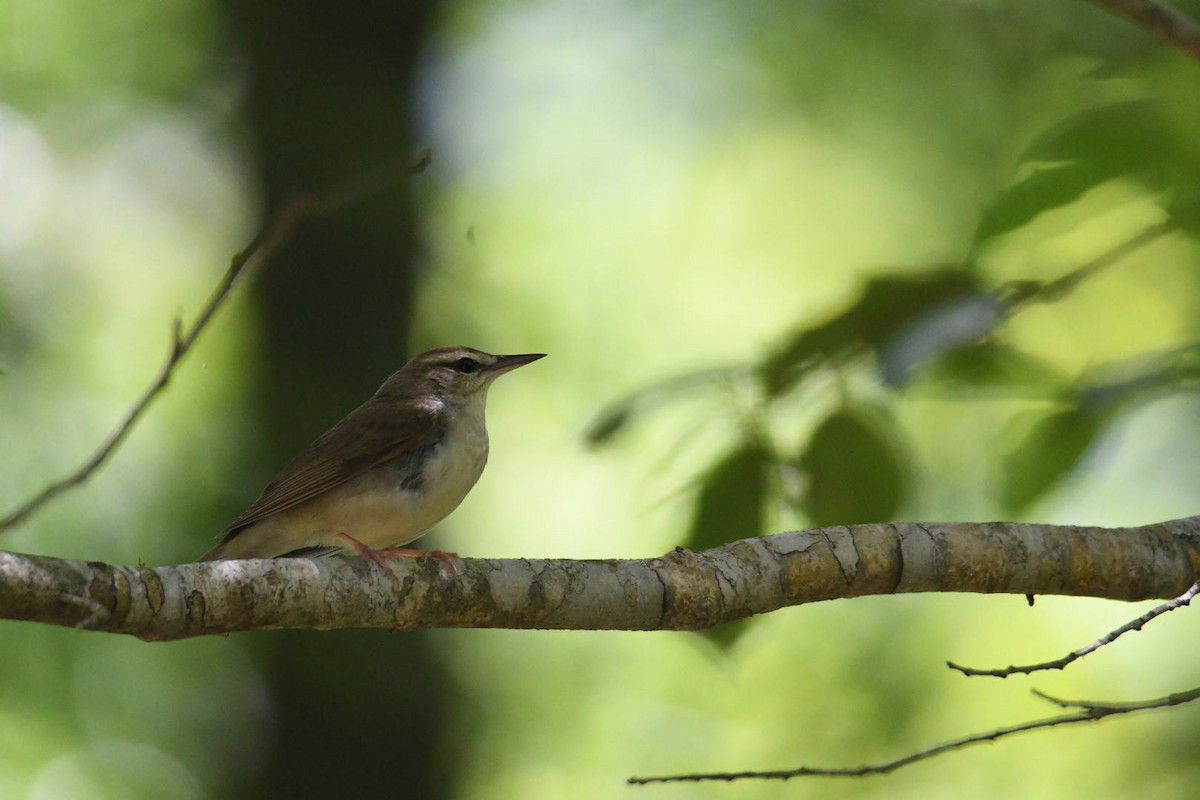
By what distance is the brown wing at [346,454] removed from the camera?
212 inches

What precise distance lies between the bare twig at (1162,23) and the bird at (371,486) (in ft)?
11.7

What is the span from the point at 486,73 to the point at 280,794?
7.64 metres

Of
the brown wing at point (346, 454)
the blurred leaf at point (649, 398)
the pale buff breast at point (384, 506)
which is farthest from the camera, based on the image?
the brown wing at point (346, 454)

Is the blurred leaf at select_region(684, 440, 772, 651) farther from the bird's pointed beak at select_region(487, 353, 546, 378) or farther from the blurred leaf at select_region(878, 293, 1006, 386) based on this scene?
the bird's pointed beak at select_region(487, 353, 546, 378)

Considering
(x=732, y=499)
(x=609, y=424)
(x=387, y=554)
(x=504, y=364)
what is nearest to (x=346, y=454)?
(x=387, y=554)

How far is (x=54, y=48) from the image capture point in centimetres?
1187

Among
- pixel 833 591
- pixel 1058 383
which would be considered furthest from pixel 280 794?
pixel 1058 383

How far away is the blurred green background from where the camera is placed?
8.20m

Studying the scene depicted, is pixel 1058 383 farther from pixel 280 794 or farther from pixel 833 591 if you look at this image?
pixel 280 794

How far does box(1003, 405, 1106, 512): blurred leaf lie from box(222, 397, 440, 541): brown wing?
120 inches

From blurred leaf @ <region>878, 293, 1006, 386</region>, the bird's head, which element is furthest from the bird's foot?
blurred leaf @ <region>878, 293, 1006, 386</region>

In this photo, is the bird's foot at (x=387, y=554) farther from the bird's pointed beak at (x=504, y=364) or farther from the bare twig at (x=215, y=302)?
the bird's pointed beak at (x=504, y=364)

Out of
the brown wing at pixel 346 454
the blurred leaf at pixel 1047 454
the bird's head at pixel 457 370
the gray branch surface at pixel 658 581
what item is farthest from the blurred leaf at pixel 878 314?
the bird's head at pixel 457 370

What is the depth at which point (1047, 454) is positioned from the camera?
3260 millimetres
